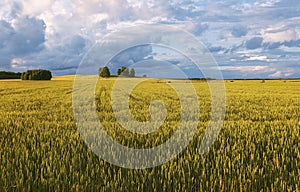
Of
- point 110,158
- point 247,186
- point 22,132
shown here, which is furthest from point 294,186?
point 22,132

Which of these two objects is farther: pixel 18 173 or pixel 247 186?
pixel 18 173

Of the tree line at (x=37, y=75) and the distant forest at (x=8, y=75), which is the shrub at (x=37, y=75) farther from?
the distant forest at (x=8, y=75)

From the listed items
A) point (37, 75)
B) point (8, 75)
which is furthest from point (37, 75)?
point (8, 75)

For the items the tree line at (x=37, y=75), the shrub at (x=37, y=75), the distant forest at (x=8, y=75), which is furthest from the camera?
the distant forest at (x=8, y=75)

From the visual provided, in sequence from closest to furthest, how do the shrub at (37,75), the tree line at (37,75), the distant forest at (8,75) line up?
the shrub at (37,75) → the tree line at (37,75) → the distant forest at (8,75)

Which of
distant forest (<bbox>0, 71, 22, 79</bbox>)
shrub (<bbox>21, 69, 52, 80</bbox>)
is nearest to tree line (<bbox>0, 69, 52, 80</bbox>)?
shrub (<bbox>21, 69, 52, 80</bbox>)

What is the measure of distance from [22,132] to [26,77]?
77.5 m

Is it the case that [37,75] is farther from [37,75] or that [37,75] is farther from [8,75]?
[8,75]

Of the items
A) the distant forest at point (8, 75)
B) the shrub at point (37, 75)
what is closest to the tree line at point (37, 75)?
the shrub at point (37, 75)

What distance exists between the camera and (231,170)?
445 cm

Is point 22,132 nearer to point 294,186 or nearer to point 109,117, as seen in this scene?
point 109,117

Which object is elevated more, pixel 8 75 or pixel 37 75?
pixel 37 75

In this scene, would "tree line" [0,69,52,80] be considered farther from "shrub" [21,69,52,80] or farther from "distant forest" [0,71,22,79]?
"distant forest" [0,71,22,79]

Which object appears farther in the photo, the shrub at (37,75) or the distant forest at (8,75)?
the distant forest at (8,75)
